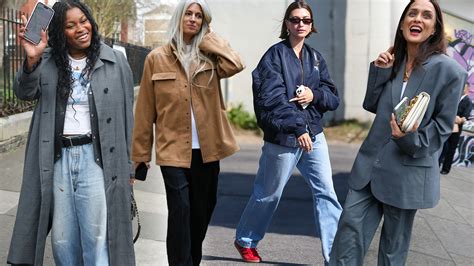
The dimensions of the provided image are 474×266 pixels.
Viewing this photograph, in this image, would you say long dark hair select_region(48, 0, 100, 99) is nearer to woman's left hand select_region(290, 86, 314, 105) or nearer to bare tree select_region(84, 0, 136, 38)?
bare tree select_region(84, 0, 136, 38)

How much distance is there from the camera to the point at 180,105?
178 inches

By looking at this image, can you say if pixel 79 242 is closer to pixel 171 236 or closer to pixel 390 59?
pixel 171 236

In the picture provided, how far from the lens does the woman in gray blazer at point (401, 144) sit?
3844 mm

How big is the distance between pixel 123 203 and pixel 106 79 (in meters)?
0.64

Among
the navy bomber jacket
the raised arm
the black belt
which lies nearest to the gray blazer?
the raised arm

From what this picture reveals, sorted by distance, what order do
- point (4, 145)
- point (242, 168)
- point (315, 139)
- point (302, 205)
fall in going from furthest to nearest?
point (242, 168) → point (302, 205) → point (4, 145) → point (315, 139)

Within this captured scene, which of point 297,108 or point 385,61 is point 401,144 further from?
point 297,108

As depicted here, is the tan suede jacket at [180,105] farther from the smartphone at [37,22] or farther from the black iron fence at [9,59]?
the black iron fence at [9,59]

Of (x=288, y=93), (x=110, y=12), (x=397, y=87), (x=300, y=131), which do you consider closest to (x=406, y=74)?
(x=397, y=87)

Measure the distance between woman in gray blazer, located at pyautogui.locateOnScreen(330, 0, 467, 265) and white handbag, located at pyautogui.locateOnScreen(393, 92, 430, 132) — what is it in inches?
1.6

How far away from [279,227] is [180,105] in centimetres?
252

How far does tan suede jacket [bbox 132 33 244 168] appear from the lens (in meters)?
4.52

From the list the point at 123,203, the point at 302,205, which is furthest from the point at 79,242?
the point at 302,205

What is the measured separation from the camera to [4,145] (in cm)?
715
